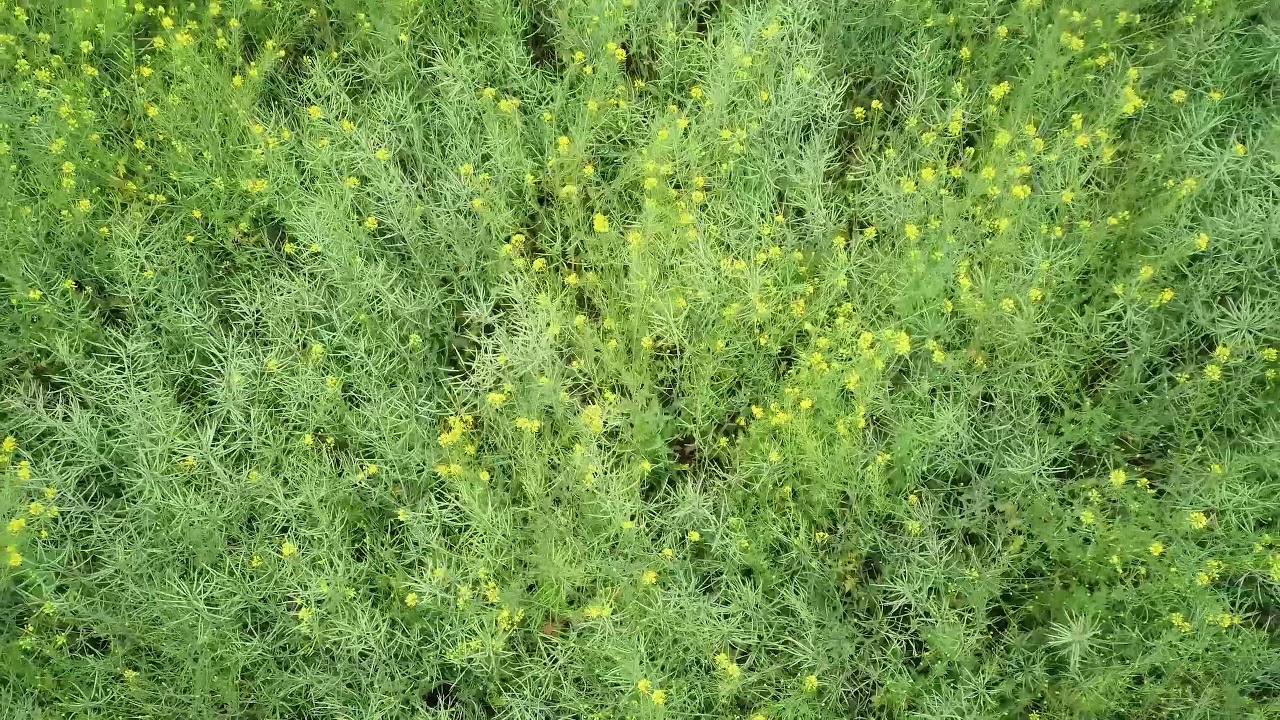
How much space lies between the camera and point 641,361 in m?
2.91

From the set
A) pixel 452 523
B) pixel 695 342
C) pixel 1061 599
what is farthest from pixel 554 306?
pixel 1061 599

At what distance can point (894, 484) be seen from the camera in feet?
9.01

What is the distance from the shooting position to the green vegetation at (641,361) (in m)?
2.58

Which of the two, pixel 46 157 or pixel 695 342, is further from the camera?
pixel 46 157

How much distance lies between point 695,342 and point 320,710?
175cm

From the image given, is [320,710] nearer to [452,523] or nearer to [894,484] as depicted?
[452,523]

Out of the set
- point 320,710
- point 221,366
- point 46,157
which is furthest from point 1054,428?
point 46,157

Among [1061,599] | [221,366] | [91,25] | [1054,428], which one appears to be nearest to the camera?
[1061,599]

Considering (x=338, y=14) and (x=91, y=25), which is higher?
(x=91, y=25)

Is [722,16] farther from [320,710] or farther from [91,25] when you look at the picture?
[320,710]

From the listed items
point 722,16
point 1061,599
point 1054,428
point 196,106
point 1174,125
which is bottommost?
point 1061,599

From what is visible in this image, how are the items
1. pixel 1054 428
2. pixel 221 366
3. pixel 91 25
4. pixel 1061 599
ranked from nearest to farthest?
pixel 1061 599, pixel 1054 428, pixel 221 366, pixel 91 25

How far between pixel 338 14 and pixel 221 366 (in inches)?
63.9

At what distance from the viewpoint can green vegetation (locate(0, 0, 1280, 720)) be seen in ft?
8.47
